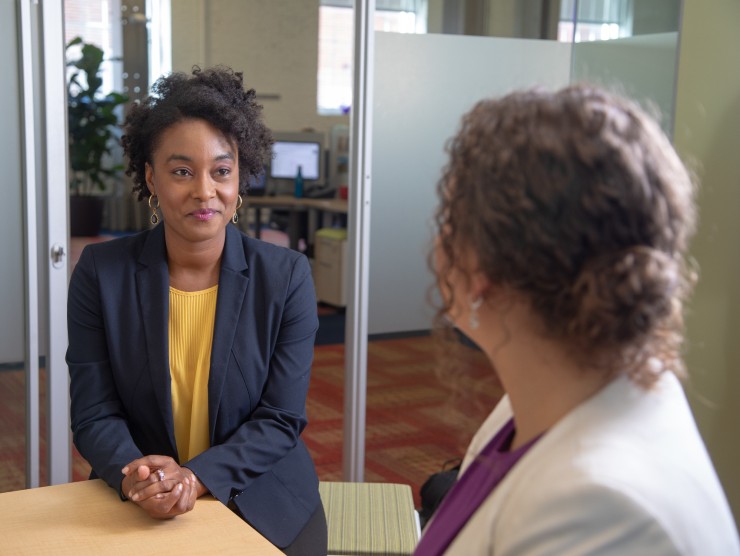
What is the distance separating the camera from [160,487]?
1.59 metres

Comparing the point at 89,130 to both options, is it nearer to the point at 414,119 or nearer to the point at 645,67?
the point at 414,119

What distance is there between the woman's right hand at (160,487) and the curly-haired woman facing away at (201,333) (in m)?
0.15

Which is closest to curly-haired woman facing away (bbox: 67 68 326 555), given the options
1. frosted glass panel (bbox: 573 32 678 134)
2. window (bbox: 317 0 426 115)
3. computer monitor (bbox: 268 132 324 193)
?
frosted glass panel (bbox: 573 32 678 134)

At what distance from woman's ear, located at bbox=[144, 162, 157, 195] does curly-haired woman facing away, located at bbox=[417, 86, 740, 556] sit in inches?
51.6

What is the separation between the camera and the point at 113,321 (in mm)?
1958

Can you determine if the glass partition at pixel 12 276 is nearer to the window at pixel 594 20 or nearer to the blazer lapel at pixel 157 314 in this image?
the blazer lapel at pixel 157 314

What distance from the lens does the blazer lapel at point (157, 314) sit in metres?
1.92

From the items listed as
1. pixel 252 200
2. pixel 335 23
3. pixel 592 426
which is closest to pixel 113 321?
pixel 592 426

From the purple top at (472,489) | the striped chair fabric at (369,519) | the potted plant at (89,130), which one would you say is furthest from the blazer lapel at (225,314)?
the potted plant at (89,130)

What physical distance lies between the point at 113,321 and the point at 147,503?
516 millimetres

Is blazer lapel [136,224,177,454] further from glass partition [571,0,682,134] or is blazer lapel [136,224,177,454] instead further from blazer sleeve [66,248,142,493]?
glass partition [571,0,682,134]

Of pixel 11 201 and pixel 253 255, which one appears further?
pixel 11 201

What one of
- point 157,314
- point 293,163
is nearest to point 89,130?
point 293,163

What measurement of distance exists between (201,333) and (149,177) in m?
0.41
